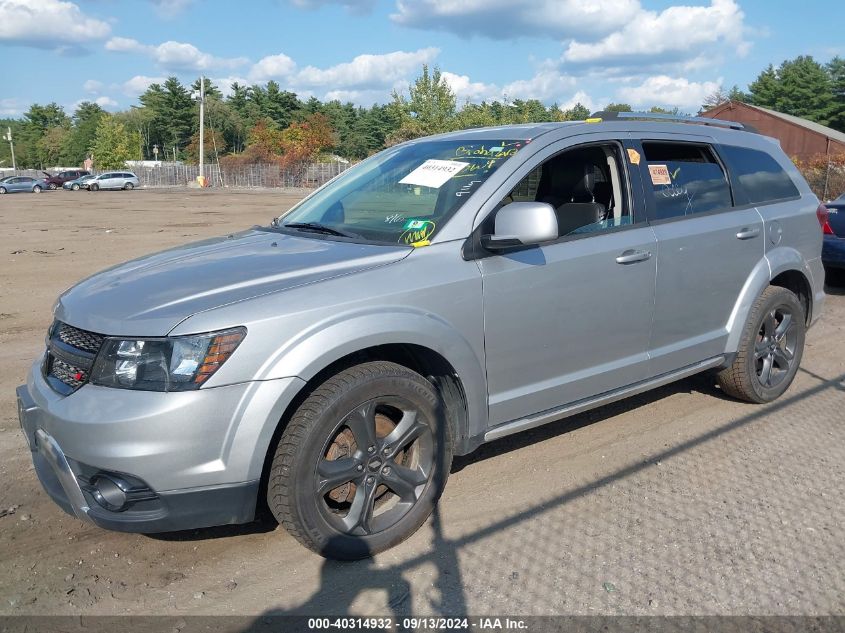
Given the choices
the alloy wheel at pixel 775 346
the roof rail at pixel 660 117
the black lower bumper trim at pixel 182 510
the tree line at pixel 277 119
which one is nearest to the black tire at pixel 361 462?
the black lower bumper trim at pixel 182 510

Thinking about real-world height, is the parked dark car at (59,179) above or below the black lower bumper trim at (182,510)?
above

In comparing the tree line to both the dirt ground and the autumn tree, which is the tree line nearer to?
the autumn tree

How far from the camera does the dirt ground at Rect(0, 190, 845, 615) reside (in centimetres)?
303

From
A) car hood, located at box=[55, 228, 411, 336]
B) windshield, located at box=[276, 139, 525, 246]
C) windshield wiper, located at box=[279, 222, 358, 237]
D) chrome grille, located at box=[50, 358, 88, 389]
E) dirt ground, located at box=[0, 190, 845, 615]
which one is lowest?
dirt ground, located at box=[0, 190, 845, 615]

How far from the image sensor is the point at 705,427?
16.1ft

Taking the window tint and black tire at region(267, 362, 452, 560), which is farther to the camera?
Result: the window tint

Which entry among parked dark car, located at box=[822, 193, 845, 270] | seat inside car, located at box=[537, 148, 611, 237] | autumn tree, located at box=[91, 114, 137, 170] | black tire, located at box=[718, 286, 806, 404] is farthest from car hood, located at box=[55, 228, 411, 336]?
autumn tree, located at box=[91, 114, 137, 170]

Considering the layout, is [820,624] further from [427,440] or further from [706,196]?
[706,196]

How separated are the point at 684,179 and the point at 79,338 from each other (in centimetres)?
353

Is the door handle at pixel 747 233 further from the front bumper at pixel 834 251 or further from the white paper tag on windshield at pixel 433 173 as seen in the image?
the front bumper at pixel 834 251

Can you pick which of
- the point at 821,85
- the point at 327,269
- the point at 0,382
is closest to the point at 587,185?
the point at 327,269

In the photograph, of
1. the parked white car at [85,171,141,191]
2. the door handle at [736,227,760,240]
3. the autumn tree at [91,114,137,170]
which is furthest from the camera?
the autumn tree at [91,114,137,170]

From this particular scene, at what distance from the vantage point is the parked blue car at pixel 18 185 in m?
52.2

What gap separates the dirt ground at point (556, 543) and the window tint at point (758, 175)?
1532 millimetres
